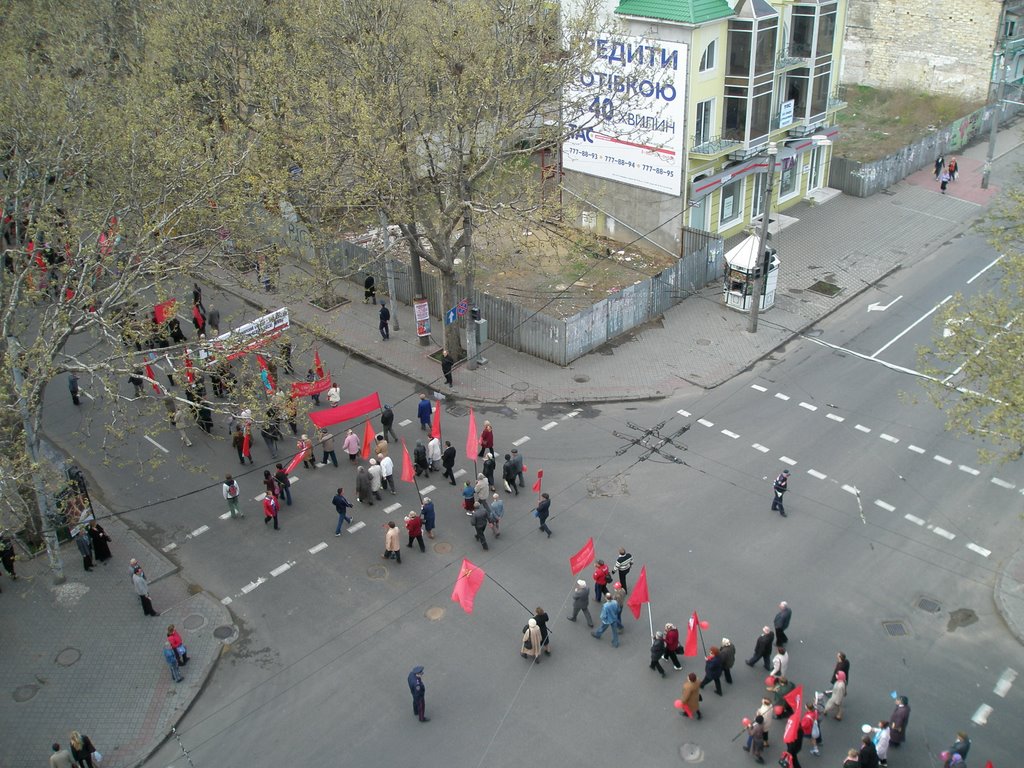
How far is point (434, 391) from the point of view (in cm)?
2856

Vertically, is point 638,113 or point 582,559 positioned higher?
point 638,113

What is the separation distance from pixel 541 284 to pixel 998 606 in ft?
65.4

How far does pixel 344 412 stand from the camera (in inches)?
979

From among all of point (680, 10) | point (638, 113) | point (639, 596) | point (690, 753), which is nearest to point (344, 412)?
point (639, 596)

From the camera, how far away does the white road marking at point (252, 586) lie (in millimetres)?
20781

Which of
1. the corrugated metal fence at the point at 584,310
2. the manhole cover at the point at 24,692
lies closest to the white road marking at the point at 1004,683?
the corrugated metal fence at the point at 584,310

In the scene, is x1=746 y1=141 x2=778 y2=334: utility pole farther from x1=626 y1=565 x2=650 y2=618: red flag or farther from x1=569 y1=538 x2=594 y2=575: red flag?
x1=626 y1=565 x2=650 y2=618: red flag

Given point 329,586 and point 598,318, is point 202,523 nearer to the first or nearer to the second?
point 329,586

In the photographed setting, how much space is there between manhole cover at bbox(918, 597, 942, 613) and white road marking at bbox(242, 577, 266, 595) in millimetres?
14528

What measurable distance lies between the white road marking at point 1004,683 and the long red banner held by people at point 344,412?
53.3 feet

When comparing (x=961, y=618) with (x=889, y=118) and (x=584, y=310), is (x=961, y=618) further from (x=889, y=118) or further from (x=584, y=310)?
(x=889, y=118)

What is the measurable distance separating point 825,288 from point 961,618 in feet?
56.8

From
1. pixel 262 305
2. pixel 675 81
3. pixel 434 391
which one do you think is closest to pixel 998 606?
pixel 434 391

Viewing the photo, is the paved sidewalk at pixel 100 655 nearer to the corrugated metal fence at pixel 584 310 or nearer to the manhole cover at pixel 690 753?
the manhole cover at pixel 690 753
